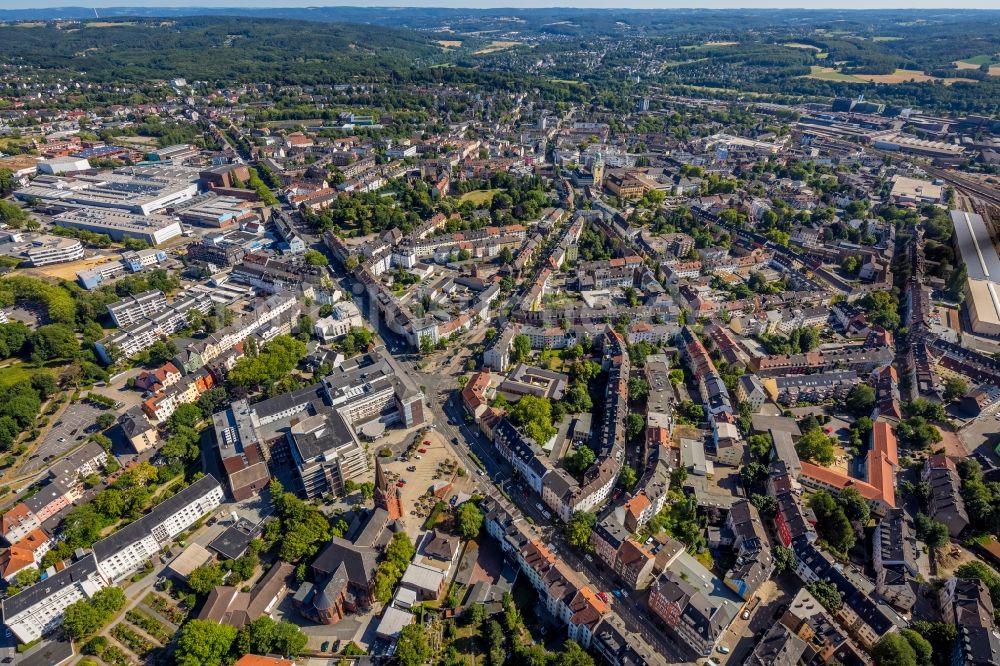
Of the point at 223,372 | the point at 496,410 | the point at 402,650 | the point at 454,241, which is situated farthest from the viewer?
the point at 454,241

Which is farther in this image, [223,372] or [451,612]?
[223,372]

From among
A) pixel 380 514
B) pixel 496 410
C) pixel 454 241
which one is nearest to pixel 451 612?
pixel 380 514

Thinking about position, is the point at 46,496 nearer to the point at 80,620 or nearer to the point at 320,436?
the point at 80,620

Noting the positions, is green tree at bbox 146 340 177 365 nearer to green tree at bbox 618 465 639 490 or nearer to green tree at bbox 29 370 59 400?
green tree at bbox 29 370 59 400

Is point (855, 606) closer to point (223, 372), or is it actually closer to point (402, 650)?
point (402, 650)

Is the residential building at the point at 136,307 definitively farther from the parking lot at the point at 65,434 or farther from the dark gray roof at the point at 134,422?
the dark gray roof at the point at 134,422

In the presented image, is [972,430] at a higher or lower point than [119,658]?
higher

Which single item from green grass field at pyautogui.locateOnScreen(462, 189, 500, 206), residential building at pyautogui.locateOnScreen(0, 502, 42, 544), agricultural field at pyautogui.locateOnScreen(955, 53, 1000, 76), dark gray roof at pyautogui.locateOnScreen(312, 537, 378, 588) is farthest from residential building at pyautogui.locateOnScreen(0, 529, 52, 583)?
agricultural field at pyautogui.locateOnScreen(955, 53, 1000, 76)

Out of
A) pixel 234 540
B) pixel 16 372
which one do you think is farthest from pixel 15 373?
pixel 234 540
